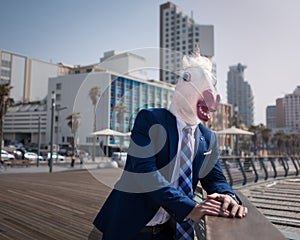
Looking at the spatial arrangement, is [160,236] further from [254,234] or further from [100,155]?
[100,155]

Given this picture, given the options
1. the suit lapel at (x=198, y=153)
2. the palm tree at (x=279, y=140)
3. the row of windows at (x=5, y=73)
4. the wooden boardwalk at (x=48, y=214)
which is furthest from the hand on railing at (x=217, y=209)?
the row of windows at (x=5, y=73)

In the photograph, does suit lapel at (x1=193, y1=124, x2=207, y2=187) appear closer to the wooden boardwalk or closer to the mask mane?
the mask mane

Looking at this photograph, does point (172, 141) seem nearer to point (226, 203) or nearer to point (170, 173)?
point (170, 173)

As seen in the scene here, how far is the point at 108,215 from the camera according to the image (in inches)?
65.3

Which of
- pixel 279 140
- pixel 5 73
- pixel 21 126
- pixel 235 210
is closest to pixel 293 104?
pixel 235 210

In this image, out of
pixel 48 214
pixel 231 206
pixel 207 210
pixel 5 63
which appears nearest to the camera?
pixel 207 210

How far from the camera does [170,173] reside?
1.58 meters

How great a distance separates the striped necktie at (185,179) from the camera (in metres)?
1.57

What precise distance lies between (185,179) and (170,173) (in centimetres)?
9

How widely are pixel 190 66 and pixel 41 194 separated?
7.35m

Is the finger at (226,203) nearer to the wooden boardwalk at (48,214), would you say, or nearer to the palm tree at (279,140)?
the wooden boardwalk at (48,214)

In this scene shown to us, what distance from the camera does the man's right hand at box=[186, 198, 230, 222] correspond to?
130cm

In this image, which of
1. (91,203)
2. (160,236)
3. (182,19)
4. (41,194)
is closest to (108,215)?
(160,236)

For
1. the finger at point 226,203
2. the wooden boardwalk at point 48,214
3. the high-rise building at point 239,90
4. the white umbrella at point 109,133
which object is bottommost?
the wooden boardwalk at point 48,214
